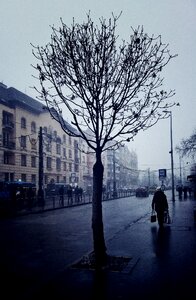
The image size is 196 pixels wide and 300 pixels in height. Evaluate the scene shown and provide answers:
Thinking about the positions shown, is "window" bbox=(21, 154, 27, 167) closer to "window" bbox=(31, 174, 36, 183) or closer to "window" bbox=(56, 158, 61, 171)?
"window" bbox=(31, 174, 36, 183)

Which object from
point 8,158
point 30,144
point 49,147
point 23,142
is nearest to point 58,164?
point 49,147

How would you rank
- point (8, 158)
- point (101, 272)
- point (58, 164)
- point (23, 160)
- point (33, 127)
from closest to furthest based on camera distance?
1. point (101, 272)
2. point (8, 158)
3. point (23, 160)
4. point (33, 127)
5. point (58, 164)

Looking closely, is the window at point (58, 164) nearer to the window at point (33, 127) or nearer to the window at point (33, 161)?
the window at point (33, 161)

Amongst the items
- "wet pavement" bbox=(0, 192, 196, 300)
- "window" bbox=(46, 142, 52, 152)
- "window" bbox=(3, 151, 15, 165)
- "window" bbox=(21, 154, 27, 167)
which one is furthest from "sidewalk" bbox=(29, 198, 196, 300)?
"window" bbox=(46, 142, 52, 152)

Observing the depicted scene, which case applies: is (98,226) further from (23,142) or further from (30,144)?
(30,144)

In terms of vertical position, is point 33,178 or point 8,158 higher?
point 8,158

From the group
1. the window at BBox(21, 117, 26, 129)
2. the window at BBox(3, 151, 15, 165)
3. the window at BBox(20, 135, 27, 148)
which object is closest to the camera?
the window at BBox(3, 151, 15, 165)

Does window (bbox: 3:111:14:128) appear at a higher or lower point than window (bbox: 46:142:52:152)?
higher

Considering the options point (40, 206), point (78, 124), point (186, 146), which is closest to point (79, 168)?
point (186, 146)

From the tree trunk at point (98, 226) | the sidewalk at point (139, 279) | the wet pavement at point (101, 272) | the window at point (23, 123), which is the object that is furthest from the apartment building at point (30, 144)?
the tree trunk at point (98, 226)

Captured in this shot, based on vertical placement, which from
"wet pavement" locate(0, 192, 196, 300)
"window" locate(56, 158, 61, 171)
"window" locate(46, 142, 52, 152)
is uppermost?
"window" locate(46, 142, 52, 152)

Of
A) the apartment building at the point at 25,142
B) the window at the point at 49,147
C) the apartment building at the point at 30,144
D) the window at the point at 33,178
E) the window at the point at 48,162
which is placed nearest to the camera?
the apartment building at the point at 25,142

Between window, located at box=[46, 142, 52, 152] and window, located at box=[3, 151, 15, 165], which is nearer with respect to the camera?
window, located at box=[3, 151, 15, 165]

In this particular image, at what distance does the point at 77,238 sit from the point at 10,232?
378 cm
